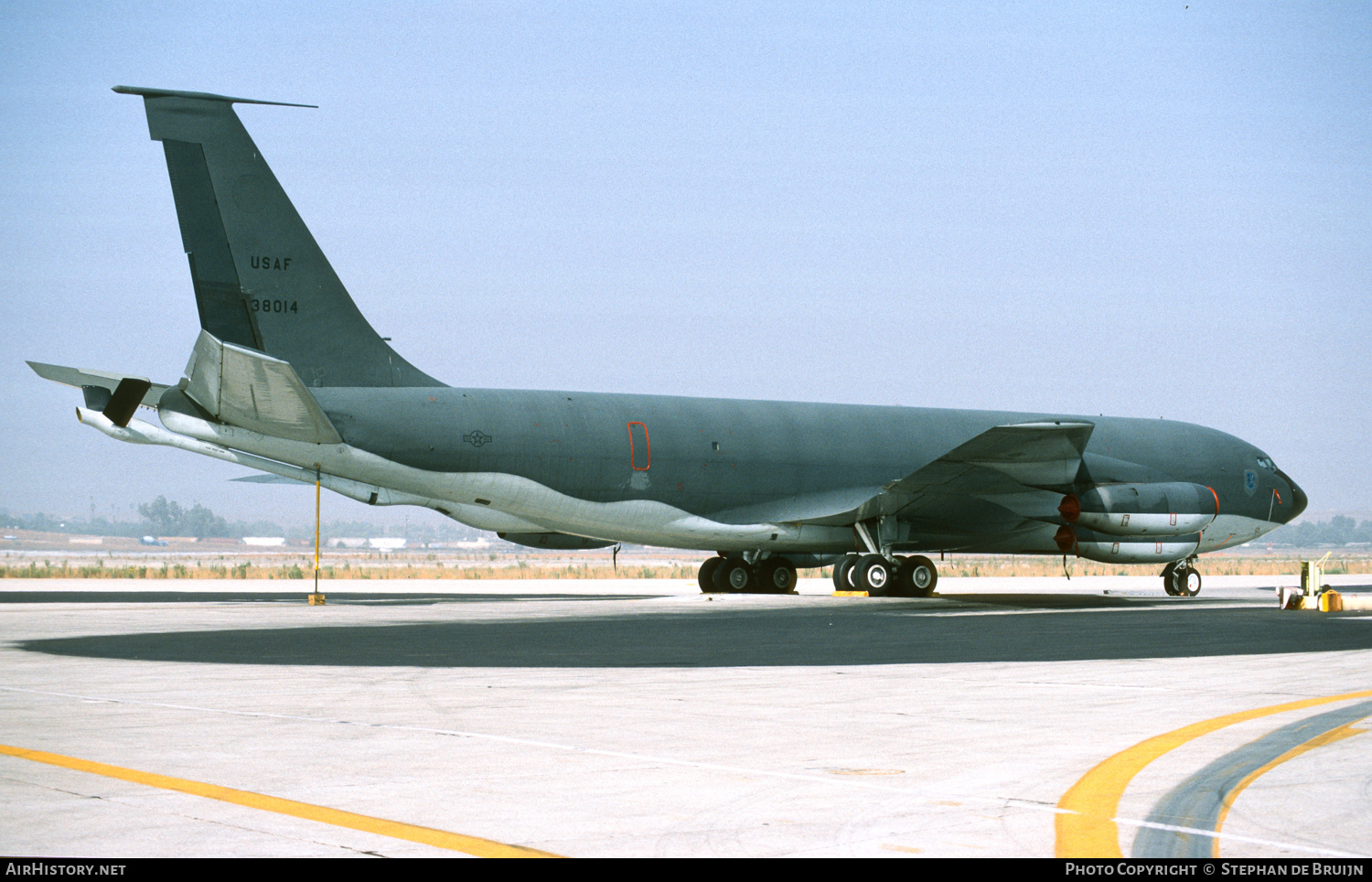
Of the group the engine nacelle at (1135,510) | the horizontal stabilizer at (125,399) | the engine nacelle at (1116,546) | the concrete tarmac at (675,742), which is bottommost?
→ the concrete tarmac at (675,742)

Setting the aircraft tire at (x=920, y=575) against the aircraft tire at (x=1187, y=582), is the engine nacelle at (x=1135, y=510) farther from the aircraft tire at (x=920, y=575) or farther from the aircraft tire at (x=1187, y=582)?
the aircraft tire at (x=920, y=575)

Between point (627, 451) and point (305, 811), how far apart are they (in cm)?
2114

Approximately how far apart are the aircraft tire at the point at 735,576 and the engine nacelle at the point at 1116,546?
266 inches

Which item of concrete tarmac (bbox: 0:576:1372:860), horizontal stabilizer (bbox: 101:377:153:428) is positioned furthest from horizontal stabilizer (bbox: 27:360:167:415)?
concrete tarmac (bbox: 0:576:1372:860)

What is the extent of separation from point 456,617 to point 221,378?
5403 millimetres

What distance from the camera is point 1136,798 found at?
20.2ft

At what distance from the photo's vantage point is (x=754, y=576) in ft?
100

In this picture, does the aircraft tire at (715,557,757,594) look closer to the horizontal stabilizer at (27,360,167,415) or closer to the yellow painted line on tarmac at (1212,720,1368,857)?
the horizontal stabilizer at (27,360,167,415)

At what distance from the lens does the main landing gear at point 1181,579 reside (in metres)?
31.7

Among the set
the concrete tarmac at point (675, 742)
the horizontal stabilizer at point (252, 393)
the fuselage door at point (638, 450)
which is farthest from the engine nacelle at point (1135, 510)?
the horizontal stabilizer at point (252, 393)

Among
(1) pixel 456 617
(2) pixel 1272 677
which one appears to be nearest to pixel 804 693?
(2) pixel 1272 677

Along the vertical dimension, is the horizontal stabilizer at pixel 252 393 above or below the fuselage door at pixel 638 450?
above

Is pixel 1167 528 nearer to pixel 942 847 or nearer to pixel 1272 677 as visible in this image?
pixel 1272 677
